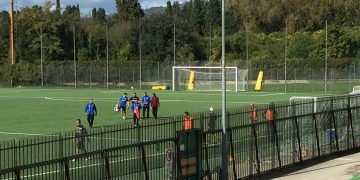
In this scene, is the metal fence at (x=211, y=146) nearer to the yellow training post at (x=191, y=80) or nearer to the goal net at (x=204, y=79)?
the goal net at (x=204, y=79)

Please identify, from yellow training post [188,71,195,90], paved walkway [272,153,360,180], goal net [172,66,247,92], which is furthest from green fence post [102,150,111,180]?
yellow training post [188,71,195,90]

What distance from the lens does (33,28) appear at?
91.7 meters

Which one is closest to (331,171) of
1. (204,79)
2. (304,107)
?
(304,107)

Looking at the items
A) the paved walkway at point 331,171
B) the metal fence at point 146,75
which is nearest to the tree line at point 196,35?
the metal fence at point 146,75

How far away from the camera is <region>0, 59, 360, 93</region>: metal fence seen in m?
69.6

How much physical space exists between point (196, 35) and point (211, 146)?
80.8m

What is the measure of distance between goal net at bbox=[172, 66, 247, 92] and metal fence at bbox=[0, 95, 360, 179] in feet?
142

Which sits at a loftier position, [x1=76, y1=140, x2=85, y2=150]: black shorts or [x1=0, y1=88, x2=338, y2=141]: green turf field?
[x1=76, y1=140, x2=85, y2=150]: black shorts

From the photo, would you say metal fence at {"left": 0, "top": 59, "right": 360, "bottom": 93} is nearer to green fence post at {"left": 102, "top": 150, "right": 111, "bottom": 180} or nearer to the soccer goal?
the soccer goal

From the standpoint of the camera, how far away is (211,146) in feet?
53.1

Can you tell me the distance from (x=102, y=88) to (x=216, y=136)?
2352 inches

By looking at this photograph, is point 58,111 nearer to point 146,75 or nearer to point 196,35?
point 146,75

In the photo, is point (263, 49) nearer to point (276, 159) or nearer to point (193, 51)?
point (193, 51)

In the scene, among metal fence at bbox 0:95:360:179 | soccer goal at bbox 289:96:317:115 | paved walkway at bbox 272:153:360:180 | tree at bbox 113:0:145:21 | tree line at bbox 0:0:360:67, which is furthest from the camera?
tree at bbox 113:0:145:21
